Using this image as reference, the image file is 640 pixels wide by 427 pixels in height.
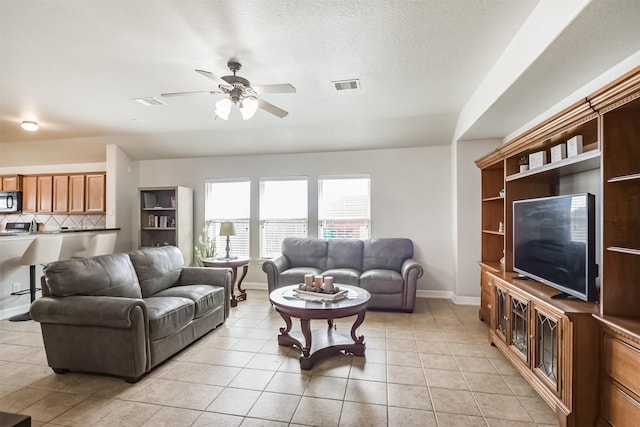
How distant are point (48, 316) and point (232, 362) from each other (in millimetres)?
1570

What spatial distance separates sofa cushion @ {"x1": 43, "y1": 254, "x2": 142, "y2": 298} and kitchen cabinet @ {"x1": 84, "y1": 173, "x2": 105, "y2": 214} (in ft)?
11.5

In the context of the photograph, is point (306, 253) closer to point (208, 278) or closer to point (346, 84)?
point (208, 278)

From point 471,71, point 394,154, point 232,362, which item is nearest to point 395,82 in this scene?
point 471,71

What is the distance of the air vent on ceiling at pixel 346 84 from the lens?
331 cm

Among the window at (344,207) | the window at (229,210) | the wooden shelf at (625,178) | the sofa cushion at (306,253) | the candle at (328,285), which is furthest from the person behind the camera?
Result: the window at (229,210)

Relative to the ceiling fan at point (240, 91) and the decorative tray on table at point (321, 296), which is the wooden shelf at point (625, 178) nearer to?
the decorative tray on table at point (321, 296)

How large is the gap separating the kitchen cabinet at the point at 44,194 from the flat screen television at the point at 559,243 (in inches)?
315

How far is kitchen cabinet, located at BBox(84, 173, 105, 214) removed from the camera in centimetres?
594

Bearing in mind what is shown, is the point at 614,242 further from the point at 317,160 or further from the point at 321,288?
the point at 317,160

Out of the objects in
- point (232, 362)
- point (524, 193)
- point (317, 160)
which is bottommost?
point (232, 362)

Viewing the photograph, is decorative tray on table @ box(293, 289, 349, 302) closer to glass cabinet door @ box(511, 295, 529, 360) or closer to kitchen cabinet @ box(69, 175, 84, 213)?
glass cabinet door @ box(511, 295, 529, 360)

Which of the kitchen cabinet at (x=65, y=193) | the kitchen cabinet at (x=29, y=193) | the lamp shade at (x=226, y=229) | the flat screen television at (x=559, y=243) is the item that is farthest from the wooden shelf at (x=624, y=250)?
Result: the kitchen cabinet at (x=29, y=193)

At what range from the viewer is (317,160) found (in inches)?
221

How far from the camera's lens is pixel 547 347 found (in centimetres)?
219
